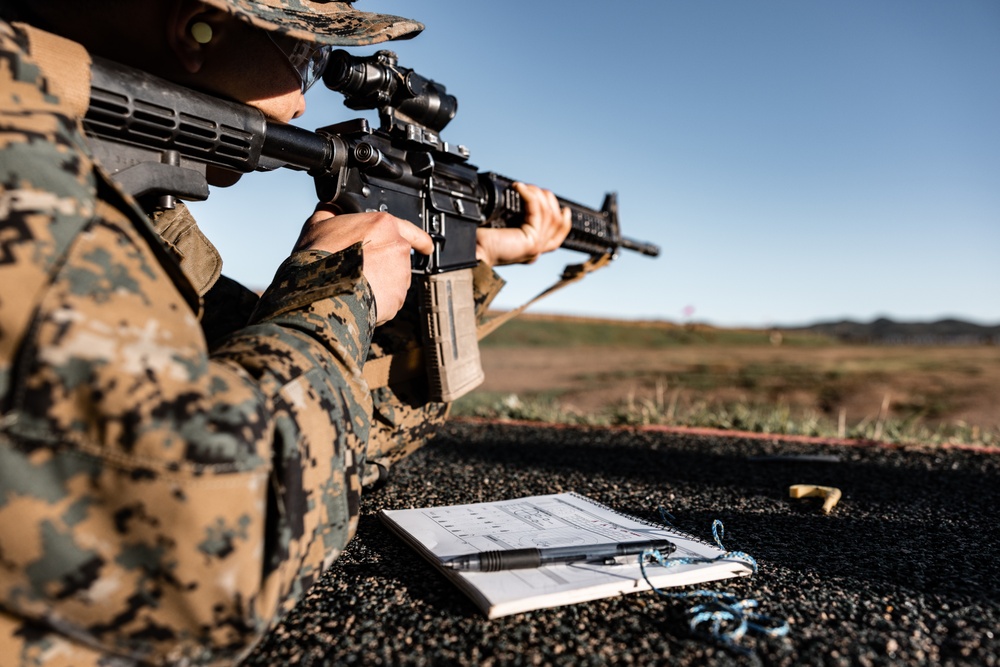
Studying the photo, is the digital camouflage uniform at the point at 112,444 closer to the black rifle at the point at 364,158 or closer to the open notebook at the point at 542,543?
the black rifle at the point at 364,158

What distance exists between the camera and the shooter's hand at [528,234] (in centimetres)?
339

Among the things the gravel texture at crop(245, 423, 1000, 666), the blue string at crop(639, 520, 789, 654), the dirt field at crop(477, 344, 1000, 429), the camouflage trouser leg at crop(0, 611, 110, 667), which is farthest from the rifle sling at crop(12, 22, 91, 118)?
the dirt field at crop(477, 344, 1000, 429)

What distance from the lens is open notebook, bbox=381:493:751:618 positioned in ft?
4.48

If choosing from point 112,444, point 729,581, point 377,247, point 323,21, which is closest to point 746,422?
point 729,581

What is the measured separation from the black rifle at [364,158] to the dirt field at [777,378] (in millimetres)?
4402

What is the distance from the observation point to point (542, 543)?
1.64 metres

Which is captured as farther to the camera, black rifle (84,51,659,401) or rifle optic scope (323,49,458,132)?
rifle optic scope (323,49,458,132)

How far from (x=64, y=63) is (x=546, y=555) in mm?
1416

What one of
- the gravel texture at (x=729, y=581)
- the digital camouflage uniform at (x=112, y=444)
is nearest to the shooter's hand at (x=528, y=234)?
the gravel texture at (x=729, y=581)

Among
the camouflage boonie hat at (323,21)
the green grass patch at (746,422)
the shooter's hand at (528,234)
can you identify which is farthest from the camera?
the green grass patch at (746,422)

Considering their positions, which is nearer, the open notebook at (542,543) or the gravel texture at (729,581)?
the gravel texture at (729,581)

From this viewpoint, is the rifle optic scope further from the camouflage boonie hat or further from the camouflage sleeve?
the camouflage sleeve

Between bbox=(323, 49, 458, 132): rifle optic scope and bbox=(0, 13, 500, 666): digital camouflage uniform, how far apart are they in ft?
4.11

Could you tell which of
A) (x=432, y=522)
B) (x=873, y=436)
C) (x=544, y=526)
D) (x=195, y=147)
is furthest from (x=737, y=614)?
(x=873, y=436)
